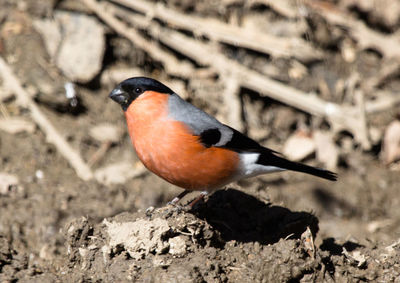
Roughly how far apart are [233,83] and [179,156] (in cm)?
345

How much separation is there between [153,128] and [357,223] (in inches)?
141

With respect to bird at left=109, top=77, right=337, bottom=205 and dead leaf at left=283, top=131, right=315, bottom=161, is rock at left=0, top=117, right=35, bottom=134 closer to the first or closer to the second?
bird at left=109, top=77, right=337, bottom=205

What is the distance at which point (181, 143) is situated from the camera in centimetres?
441

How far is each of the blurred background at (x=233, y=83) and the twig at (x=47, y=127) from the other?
0.02 metres

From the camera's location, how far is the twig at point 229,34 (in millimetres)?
7867

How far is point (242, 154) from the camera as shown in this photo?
480cm

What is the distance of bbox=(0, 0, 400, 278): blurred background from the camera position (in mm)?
6875

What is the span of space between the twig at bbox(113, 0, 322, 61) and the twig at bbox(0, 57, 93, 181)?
1.91 meters

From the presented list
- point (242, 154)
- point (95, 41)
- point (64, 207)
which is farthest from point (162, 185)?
point (95, 41)

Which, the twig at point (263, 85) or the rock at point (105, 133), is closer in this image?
the rock at point (105, 133)

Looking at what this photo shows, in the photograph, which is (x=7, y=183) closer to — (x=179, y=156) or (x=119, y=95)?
(x=119, y=95)

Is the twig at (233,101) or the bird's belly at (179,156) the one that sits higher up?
the bird's belly at (179,156)

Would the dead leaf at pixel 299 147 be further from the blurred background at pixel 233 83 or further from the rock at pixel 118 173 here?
the rock at pixel 118 173

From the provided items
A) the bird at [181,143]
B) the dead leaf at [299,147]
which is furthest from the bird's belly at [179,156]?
the dead leaf at [299,147]
